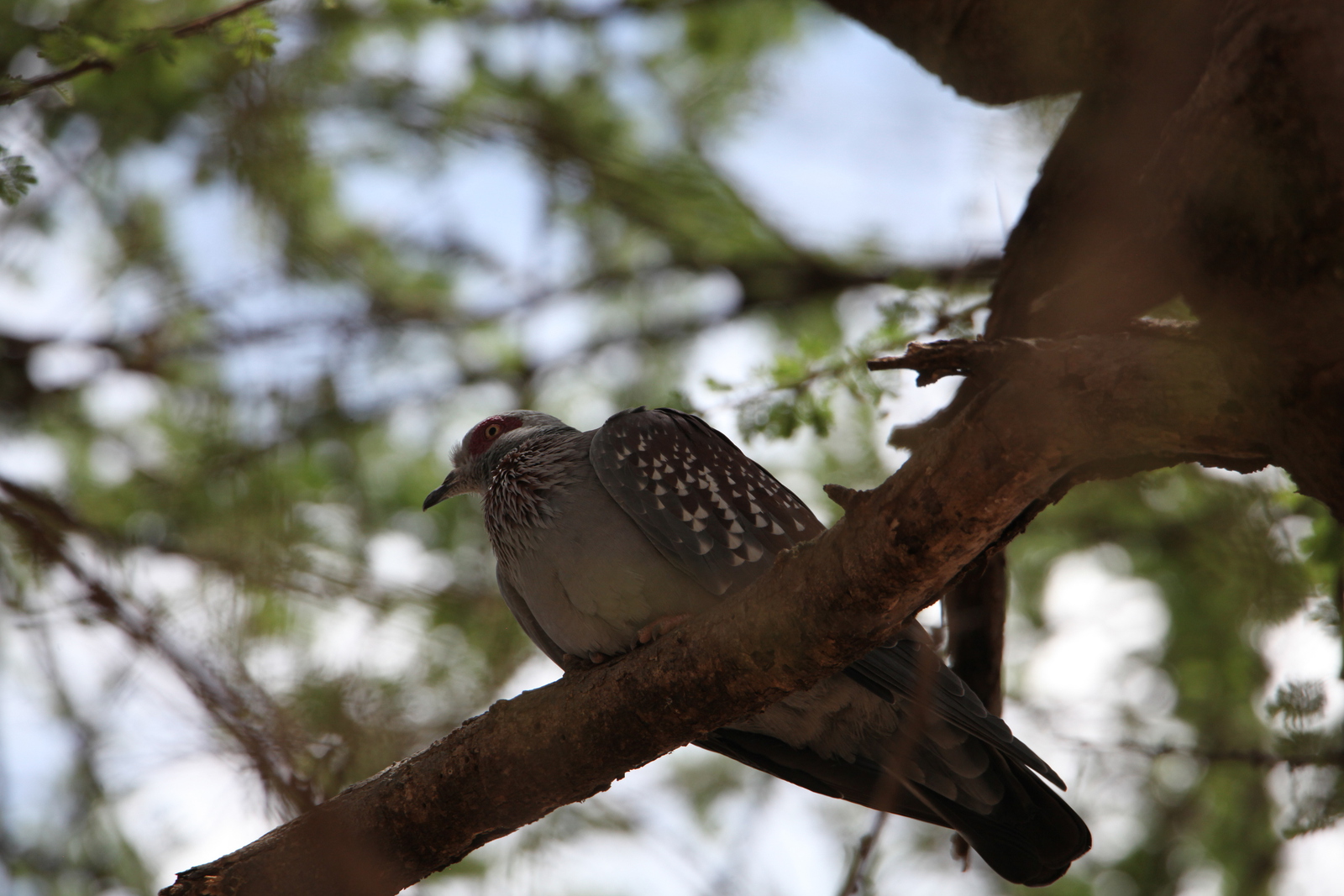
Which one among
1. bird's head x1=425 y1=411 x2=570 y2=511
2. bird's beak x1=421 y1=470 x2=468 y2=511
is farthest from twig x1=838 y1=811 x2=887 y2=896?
bird's beak x1=421 y1=470 x2=468 y2=511

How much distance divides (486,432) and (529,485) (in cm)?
86

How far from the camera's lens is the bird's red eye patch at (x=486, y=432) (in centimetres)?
475

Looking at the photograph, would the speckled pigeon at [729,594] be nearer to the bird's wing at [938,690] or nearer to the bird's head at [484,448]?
the bird's wing at [938,690]

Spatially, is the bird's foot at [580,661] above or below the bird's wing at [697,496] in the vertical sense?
below

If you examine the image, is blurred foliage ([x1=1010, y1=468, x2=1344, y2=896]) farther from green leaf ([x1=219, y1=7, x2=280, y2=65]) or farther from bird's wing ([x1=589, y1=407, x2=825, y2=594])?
green leaf ([x1=219, y1=7, x2=280, y2=65])

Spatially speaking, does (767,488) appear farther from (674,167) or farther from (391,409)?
(391,409)

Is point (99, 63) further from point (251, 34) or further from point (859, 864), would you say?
point (859, 864)

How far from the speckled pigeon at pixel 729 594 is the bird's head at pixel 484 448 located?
21.3 inches

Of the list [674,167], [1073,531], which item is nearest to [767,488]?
[674,167]

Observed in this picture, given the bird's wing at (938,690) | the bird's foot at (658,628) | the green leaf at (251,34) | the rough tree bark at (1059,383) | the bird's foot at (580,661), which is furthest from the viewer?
the bird's foot at (580,661)

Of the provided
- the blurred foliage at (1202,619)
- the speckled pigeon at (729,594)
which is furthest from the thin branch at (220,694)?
the blurred foliage at (1202,619)

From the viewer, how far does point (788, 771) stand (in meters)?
3.82

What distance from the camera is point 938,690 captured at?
3143 millimetres

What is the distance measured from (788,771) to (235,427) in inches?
90.8
